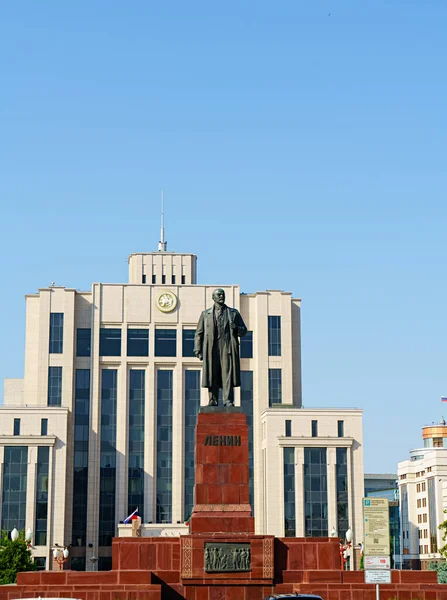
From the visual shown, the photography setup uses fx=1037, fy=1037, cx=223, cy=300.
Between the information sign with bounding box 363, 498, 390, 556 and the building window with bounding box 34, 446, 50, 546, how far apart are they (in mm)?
69380

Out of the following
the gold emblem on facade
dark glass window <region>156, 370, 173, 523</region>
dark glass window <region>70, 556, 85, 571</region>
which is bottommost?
dark glass window <region>70, 556, 85, 571</region>

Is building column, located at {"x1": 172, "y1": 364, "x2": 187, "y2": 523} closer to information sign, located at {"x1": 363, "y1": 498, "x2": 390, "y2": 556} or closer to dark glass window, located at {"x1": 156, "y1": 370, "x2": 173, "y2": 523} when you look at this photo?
dark glass window, located at {"x1": 156, "y1": 370, "x2": 173, "y2": 523}

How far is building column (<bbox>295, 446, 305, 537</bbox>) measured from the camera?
89.5 m

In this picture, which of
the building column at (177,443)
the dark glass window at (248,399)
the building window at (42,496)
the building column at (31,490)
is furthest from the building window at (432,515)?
the building column at (31,490)

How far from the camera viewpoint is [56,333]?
3819 inches

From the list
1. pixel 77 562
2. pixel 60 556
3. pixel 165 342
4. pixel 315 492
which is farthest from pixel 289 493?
pixel 60 556

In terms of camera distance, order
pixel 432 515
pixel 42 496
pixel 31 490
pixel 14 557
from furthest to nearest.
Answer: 1. pixel 432 515
2. pixel 42 496
3. pixel 31 490
4. pixel 14 557

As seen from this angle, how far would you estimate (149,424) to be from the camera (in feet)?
311

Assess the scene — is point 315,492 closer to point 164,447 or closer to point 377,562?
point 164,447

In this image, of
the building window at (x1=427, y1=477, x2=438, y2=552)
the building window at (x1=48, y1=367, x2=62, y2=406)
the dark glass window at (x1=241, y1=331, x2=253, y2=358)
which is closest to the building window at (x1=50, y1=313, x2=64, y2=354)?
the building window at (x1=48, y1=367, x2=62, y2=406)

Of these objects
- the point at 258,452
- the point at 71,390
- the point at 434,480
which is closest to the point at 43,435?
the point at 71,390

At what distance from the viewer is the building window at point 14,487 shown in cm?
8712

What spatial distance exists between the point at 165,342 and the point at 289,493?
18.5 m

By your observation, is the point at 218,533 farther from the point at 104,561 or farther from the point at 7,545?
the point at 104,561
